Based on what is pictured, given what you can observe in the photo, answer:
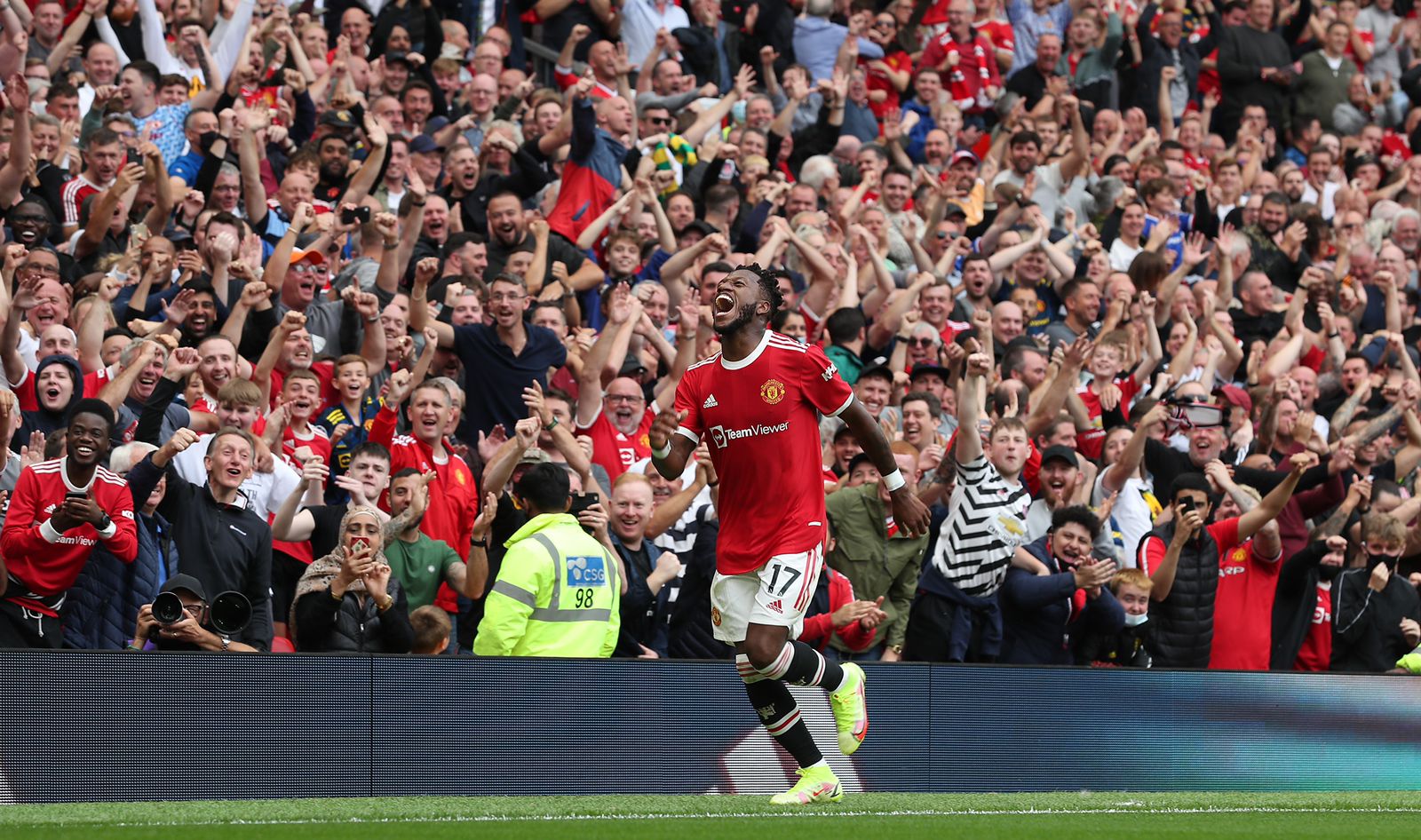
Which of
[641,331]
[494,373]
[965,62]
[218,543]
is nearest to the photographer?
[218,543]

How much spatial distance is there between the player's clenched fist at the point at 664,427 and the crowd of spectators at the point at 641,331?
1.63 meters

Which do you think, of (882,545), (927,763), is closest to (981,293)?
(882,545)

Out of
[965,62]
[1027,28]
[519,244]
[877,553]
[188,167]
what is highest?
[1027,28]

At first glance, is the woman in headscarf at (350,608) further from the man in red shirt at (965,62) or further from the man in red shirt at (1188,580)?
the man in red shirt at (965,62)

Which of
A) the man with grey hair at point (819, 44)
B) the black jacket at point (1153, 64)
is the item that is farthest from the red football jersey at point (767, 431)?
the black jacket at point (1153, 64)

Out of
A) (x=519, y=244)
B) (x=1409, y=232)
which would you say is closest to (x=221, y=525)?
(x=519, y=244)

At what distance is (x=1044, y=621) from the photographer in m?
11.7

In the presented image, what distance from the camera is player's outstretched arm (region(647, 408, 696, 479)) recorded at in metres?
8.52

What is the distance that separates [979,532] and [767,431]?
2.88 metres

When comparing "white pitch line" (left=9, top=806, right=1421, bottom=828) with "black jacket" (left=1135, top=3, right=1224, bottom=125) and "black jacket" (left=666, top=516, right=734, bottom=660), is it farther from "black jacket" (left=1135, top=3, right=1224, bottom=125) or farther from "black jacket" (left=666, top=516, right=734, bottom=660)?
"black jacket" (left=1135, top=3, right=1224, bottom=125)

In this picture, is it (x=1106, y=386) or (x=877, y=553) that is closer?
(x=877, y=553)

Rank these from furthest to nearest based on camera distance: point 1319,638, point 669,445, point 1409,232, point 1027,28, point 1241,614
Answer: point 1027,28, point 1409,232, point 1319,638, point 1241,614, point 669,445

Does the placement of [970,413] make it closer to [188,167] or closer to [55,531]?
[55,531]

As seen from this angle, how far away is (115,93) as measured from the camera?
15.1 meters
